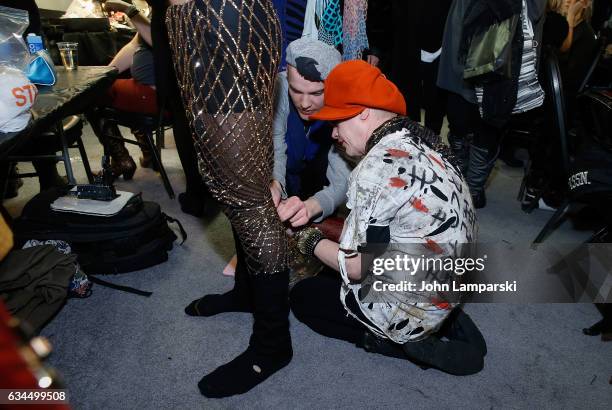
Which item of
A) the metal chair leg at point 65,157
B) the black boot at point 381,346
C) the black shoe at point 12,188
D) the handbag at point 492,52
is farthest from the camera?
the black shoe at point 12,188

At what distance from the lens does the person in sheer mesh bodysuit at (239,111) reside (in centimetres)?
78

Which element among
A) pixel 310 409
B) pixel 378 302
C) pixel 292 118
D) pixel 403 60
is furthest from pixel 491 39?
pixel 310 409

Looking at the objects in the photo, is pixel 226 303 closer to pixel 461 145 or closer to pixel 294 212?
pixel 294 212

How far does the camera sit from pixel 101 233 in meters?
1.57

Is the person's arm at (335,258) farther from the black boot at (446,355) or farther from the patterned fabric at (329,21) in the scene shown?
the patterned fabric at (329,21)

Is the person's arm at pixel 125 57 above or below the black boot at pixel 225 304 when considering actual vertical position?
above

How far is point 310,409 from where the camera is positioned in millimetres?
1100

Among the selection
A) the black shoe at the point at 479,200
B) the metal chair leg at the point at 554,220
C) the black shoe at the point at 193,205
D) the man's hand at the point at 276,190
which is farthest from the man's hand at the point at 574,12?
the black shoe at the point at 193,205

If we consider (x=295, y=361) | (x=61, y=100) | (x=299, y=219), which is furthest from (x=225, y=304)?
(x=61, y=100)

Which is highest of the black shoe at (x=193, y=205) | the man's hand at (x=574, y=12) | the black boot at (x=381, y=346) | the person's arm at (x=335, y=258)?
the man's hand at (x=574, y=12)

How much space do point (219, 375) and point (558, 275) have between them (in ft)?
4.90

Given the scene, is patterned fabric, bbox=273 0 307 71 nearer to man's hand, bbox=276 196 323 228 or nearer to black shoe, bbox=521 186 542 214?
man's hand, bbox=276 196 323 228

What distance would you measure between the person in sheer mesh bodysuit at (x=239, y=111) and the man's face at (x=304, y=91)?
47 centimetres

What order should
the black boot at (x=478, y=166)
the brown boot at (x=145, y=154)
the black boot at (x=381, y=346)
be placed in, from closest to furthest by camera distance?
the black boot at (x=381, y=346) < the black boot at (x=478, y=166) < the brown boot at (x=145, y=154)
